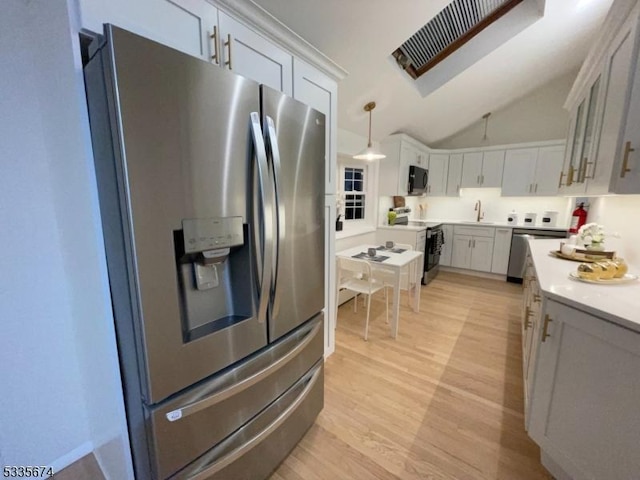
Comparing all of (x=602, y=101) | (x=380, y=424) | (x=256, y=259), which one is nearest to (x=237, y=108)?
(x=256, y=259)

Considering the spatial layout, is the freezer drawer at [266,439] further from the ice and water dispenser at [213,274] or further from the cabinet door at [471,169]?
the cabinet door at [471,169]

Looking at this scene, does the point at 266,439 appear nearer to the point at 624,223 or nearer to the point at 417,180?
the point at 624,223

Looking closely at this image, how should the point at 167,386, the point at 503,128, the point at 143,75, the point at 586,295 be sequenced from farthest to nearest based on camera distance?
the point at 503,128
the point at 586,295
the point at 167,386
the point at 143,75

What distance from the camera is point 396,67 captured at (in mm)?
2586

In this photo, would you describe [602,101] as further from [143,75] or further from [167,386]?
[167,386]

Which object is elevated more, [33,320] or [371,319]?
[33,320]

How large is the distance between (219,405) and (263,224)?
703 mm

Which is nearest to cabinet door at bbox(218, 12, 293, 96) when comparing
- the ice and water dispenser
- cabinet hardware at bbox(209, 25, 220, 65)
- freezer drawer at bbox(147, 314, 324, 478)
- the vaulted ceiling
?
cabinet hardware at bbox(209, 25, 220, 65)

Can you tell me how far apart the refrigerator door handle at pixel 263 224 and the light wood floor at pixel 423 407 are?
101 cm

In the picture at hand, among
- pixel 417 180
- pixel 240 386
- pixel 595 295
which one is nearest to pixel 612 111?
pixel 595 295

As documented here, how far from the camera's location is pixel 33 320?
1.24 metres

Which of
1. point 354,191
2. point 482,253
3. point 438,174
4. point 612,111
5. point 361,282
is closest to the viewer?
point 612,111

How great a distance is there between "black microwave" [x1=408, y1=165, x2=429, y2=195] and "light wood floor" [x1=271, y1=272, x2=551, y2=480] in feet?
6.95

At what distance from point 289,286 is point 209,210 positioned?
52cm
